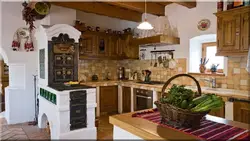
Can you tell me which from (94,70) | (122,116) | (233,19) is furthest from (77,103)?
(233,19)

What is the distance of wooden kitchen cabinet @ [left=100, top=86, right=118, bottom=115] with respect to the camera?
4.47 m

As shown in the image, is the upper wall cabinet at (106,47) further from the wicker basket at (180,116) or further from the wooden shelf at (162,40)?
the wicker basket at (180,116)

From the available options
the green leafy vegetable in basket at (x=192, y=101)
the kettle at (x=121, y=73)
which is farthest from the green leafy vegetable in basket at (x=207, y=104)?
the kettle at (x=121, y=73)

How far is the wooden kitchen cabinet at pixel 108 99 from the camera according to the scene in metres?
4.47

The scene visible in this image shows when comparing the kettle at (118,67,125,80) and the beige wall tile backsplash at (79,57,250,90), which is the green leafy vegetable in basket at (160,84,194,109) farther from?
the kettle at (118,67,125,80)

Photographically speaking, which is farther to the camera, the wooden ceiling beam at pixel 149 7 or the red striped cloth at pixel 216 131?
the wooden ceiling beam at pixel 149 7

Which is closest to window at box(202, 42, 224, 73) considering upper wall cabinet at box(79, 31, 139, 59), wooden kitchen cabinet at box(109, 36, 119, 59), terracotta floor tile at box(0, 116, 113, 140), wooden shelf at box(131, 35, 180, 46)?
wooden shelf at box(131, 35, 180, 46)

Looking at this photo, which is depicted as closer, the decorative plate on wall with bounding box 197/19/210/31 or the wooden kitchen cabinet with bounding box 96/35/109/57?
the decorative plate on wall with bounding box 197/19/210/31

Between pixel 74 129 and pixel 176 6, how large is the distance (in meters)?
3.17

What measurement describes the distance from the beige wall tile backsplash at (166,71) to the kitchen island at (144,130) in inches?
81.5

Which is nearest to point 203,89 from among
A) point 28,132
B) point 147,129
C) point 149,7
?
point 149,7

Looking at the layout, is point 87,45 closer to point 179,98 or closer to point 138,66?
point 138,66

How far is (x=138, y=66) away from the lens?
5.04m

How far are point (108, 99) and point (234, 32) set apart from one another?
2958mm
